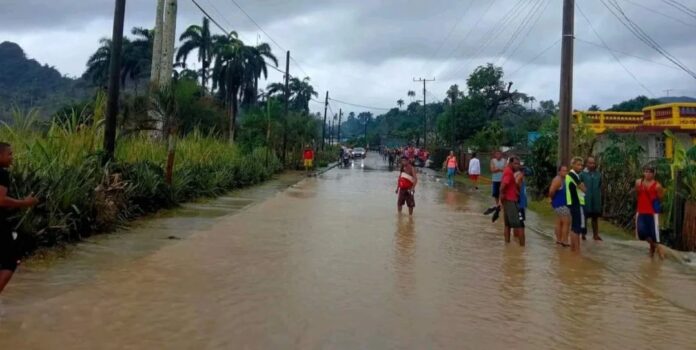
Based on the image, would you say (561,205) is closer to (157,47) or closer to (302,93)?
(157,47)

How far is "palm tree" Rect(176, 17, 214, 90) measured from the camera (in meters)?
66.1

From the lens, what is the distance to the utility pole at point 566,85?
1539 centimetres

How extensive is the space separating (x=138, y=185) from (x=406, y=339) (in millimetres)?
9570

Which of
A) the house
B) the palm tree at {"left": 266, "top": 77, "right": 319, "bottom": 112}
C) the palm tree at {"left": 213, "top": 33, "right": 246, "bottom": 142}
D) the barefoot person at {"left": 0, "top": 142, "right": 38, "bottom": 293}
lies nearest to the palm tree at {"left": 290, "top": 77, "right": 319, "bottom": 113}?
the palm tree at {"left": 266, "top": 77, "right": 319, "bottom": 112}

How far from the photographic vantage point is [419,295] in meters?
7.36

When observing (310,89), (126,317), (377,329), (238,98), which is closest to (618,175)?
(377,329)

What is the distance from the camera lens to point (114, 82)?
1344cm

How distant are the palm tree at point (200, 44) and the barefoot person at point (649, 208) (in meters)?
59.0

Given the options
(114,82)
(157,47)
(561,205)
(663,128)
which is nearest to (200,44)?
(157,47)

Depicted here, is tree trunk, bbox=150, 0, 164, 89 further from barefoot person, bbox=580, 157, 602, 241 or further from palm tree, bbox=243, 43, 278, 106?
palm tree, bbox=243, 43, 278, 106

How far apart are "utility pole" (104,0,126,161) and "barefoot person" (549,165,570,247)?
8435 millimetres

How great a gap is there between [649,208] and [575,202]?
3.74ft

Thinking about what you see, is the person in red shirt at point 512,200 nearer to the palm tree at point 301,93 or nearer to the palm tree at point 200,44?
the palm tree at point 200,44

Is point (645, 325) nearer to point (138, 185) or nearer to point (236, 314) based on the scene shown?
point (236, 314)
